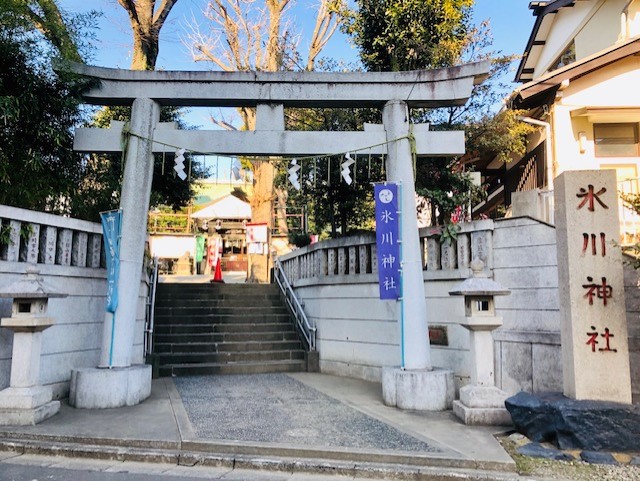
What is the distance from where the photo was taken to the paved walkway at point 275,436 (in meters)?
4.89

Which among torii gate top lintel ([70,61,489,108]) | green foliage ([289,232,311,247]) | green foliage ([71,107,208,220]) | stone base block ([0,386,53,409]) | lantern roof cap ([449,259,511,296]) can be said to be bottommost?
stone base block ([0,386,53,409])

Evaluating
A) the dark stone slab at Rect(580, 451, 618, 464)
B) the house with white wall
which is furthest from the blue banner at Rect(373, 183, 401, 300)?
the house with white wall

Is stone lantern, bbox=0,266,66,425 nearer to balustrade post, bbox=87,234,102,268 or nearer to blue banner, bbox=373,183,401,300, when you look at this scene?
balustrade post, bbox=87,234,102,268

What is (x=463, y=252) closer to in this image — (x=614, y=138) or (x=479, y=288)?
(x=479, y=288)

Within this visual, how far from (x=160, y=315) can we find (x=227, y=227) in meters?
19.3

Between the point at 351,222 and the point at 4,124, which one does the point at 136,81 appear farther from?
the point at 351,222

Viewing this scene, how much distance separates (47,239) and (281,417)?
4.51 m

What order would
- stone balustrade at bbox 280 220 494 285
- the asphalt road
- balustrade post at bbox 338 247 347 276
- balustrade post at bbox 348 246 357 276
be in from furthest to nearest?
balustrade post at bbox 338 247 347 276
balustrade post at bbox 348 246 357 276
stone balustrade at bbox 280 220 494 285
the asphalt road

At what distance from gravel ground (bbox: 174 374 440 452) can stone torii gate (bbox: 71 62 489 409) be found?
1097mm

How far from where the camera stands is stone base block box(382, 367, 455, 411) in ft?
22.9

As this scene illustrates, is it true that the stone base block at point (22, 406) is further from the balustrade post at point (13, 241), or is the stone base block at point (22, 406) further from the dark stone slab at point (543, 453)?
the dark stone slab at point (543, 453)

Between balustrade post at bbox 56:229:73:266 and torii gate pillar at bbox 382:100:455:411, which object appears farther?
balustrade post at bbox 56:229:73:266

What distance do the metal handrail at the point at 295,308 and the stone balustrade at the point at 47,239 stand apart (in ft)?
16.2

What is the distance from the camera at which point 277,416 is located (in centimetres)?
651
